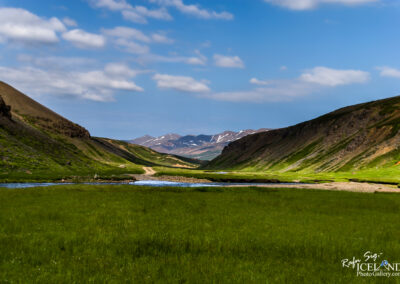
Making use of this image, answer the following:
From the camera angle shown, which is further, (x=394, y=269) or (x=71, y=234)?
(x=71, y=234)

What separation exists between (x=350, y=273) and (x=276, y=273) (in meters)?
3.22

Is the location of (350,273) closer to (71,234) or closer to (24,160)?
(71,234)

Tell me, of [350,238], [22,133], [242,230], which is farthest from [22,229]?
[22,133]

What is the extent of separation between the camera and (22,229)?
19.8 meters

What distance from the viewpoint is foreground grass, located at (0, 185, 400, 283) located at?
Answer: 487 inches

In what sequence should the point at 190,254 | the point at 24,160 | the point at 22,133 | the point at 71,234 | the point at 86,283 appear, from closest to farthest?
the point at 86,283, the point at 190,254, the point at 71,234, the point at 24,160, the point at 22,133

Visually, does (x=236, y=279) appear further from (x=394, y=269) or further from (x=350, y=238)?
(x=350, y=238)

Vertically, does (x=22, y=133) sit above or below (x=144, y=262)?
above

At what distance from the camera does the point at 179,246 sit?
1689 cm

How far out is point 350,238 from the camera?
19.4m

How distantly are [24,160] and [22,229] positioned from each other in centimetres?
11030

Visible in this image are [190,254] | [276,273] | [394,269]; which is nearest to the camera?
[276,273]

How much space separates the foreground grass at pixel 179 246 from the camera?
40.6 ft

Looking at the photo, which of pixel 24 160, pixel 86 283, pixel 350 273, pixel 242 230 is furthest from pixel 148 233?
pixel 24 160
